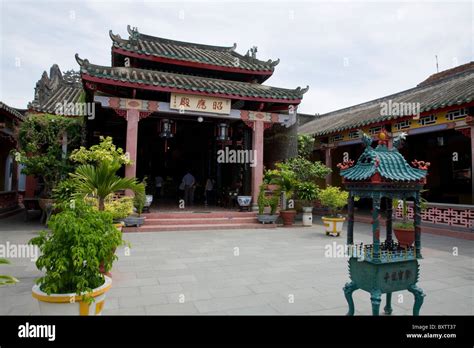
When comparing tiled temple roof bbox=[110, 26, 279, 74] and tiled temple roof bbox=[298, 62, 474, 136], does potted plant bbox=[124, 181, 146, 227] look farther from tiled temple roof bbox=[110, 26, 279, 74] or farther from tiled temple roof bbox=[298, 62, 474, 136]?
tiled temple roof bbox=[298, 62, 474, 136]

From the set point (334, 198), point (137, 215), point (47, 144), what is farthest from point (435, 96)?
point (47, 144)

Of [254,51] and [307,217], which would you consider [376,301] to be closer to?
[307,217]

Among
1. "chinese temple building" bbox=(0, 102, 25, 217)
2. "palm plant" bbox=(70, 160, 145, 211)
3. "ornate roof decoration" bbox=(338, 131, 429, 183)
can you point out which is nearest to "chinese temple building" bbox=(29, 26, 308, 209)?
"chinese temple building" bbox=(0, 102, 25, 217)

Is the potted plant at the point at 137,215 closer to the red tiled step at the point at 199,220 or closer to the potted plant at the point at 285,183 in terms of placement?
the red tiled step at the point at 199,220

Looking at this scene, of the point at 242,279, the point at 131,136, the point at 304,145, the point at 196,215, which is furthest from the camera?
the point at 304,145

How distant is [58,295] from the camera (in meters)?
2.71

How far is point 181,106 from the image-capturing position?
1064cm

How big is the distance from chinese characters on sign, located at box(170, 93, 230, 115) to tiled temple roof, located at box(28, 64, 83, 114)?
6.11 m

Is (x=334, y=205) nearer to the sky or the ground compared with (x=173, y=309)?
nearer to the sky

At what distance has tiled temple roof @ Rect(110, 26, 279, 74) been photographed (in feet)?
39.0

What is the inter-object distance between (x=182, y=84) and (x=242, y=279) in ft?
25.3

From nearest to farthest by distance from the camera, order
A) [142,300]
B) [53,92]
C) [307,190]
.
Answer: [142,300]
[307,190]
[53,92]

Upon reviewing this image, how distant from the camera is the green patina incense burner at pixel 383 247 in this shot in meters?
3.26
